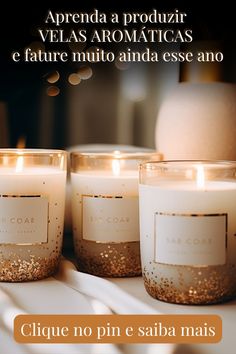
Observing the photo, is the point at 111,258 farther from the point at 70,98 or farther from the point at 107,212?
the point at 70,98

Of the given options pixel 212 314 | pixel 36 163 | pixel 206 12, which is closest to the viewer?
pixel 212 314

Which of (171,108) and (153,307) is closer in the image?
(153,307)

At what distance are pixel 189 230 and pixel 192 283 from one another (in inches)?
2.0

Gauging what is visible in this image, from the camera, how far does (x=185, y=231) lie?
531 millimetres

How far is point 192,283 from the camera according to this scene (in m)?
0.54

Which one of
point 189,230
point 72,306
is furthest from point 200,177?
point 72,306

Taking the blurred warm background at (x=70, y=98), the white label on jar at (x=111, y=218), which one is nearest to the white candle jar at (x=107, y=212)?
the white label on jar at (x=111, y=218)

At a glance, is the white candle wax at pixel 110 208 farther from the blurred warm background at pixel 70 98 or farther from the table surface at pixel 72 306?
the blurred warm background at pixel 70 98

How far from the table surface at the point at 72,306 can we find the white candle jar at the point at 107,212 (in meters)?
0.02

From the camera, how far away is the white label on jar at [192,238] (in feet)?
1.74

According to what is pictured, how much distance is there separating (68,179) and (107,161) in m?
0.12

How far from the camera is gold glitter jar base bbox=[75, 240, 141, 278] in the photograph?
63 cm

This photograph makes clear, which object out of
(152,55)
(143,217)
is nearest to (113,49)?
(152,55)

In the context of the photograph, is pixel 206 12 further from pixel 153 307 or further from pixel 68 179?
pixel 153 307
